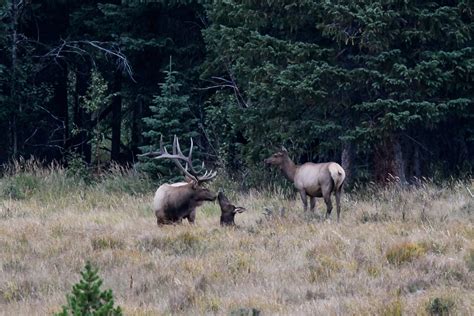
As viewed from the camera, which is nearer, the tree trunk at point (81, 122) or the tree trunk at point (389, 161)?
the tree trunk at point (389, 161)

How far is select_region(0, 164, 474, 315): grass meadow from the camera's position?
8328 mm

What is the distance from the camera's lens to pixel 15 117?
21.6m

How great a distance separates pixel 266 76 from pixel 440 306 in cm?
849

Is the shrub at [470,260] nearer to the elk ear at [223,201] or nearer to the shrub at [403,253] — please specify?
the shrub at [403,253]

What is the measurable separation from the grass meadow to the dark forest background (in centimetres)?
153

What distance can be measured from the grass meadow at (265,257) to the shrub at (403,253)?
0.01 meters

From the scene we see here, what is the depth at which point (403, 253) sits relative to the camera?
380 inches

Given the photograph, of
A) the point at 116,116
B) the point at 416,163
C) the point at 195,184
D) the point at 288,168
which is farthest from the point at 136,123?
the point at 195,184

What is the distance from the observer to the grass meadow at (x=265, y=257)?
833cm

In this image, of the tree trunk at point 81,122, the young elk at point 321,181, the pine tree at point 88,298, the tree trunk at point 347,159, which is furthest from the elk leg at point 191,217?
the tree trunk at point 81,122

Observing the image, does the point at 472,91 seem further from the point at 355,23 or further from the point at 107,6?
the point at 107,6

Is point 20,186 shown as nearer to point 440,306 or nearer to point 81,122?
point 81,122

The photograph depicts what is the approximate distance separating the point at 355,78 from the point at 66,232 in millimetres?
5450

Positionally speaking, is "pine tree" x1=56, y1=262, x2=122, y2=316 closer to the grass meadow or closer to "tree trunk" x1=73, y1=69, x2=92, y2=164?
the grass meadow
